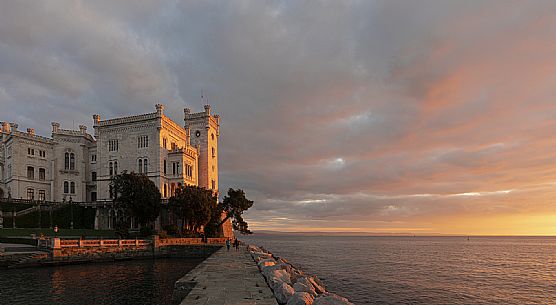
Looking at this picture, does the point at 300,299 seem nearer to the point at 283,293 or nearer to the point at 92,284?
the point at 283,293

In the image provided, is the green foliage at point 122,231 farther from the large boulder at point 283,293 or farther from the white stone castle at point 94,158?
the large boulder at point 283,293

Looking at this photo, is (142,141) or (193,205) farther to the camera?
(142,141)

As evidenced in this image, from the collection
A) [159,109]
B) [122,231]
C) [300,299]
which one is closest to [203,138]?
[159,109]

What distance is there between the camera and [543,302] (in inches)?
1261

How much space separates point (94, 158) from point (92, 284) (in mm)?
52813

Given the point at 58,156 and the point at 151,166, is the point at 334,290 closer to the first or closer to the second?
the point at 151,166

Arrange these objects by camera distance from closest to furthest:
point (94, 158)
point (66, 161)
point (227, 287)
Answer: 1. point (227, 287)
2. point (66, 161)
3. point (94, 158)

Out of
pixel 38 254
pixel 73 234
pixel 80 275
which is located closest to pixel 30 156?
pixel 73 234

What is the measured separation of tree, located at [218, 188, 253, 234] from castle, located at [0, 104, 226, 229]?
31.3ft

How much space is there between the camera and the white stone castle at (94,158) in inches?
2586

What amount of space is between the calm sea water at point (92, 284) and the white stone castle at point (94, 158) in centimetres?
2903

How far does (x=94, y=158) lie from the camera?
2933 inches

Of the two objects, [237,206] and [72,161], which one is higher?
[72,161]

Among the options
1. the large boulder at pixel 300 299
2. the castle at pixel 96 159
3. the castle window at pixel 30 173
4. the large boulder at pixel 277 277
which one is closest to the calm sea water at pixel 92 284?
the large boulder at pixel 277 277
